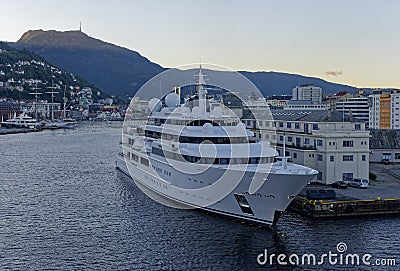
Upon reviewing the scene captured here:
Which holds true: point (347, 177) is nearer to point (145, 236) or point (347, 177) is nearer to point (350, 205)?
point (350, 205)

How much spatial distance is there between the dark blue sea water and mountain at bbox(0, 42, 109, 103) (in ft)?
388

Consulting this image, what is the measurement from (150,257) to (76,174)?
1866 cm

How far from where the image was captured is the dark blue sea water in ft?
54.8

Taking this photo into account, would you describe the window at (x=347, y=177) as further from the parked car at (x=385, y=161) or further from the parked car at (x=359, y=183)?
the parked car at (x=385, y=161)

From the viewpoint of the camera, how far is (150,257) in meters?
17.2

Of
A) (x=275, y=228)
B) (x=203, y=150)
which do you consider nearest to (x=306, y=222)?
(x=275, y=228)

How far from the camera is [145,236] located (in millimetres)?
19344

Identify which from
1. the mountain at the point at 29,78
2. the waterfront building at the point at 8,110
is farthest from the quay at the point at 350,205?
the mountain at the point at 29,78

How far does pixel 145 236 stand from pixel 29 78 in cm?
14176

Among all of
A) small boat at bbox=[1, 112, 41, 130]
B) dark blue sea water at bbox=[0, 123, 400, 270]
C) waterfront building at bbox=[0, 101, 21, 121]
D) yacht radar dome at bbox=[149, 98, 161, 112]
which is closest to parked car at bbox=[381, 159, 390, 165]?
dark blue sea water at bbox=[0, 123, 400, 270]

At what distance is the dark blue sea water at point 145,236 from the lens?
1670 centimetres

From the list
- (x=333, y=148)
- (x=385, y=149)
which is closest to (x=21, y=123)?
(x=385, y=149)

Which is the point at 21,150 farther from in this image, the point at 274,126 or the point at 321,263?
the point at 321,263

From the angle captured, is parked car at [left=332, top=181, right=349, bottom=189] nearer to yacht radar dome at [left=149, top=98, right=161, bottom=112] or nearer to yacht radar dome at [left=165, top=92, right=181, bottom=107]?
yacht radar dome at [left=165, top=92, right=181, bottom=107]
